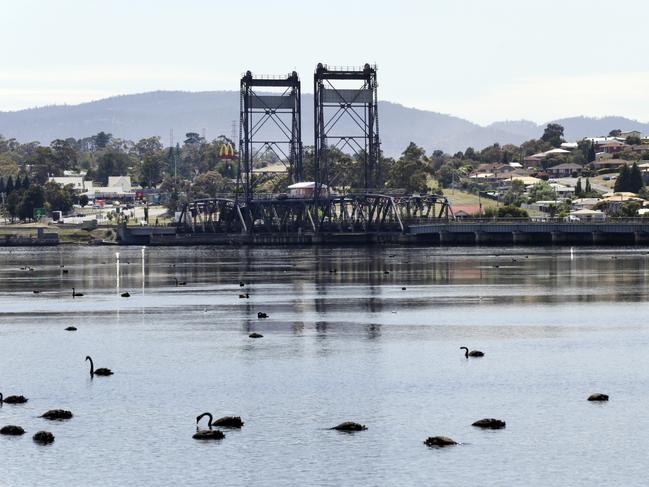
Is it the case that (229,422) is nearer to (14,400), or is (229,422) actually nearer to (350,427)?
(350,427)

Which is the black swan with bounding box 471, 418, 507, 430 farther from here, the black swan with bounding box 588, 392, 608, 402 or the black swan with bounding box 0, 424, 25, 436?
the black swan with bounding box 0, 424, 25, 436

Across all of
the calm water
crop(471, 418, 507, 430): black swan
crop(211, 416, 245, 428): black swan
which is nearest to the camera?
the calm water

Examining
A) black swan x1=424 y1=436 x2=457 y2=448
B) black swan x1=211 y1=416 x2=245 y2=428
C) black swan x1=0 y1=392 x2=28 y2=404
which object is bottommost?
black swan x1=424 y1=436 x2=457 y2=448

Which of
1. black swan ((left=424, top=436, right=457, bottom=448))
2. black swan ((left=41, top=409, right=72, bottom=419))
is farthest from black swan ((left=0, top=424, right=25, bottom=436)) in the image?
black swan ((left=424, top=436, right=457, bottom=448))

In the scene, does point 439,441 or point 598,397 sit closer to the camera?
point 439,441

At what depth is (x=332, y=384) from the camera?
55.3 metres

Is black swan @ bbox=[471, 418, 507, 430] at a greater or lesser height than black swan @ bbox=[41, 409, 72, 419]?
lesser

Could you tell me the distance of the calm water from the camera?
40.9m

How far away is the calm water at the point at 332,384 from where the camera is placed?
134 ft

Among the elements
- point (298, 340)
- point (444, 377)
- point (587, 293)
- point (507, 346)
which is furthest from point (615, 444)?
point (587, 293)

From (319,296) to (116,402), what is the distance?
54330 mm

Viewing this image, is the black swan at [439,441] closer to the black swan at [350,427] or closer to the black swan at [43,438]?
the black swan at [350,427]

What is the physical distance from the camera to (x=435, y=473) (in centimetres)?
3978

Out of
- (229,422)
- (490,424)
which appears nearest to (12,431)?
(229,422)
